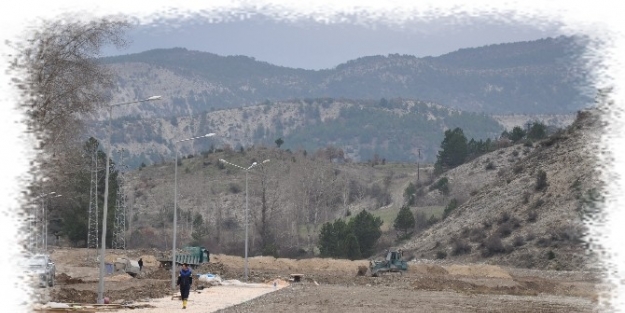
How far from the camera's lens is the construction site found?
132 feet

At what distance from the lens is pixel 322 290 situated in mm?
56750

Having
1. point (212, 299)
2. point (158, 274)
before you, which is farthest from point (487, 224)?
point (212, 299)

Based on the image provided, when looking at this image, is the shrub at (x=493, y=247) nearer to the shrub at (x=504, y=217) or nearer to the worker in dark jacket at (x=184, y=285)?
the shrub at (x=504, y=217)

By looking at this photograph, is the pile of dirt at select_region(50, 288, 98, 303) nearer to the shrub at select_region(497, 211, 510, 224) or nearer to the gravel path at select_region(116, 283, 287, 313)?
the gravel path at select_region(116, 283, 287, 313)

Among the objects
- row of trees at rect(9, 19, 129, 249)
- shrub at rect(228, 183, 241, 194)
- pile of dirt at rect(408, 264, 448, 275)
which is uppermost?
row of trees at rect(9, 19, 129, 249)

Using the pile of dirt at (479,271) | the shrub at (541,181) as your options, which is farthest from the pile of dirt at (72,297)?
the shrub at (541,181)

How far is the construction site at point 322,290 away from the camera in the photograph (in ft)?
132

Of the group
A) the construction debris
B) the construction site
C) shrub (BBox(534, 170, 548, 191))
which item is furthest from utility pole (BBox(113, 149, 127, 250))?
the construction debris

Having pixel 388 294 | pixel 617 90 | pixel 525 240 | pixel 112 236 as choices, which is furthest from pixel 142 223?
pixel 617 90

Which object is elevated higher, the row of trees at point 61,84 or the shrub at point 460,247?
the row of trees at point 61,84

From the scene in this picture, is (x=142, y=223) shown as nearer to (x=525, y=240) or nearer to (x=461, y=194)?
(x=461, y=194)

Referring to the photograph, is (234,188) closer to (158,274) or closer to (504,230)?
(504,230)

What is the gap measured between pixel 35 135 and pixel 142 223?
11657cm

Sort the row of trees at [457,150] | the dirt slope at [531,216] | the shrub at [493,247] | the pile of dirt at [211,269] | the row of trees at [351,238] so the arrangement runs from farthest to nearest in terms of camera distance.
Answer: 1. the row of trees at [457,150]
2. the row of trees at [351,238]
3. the shrub at [493,247]
4. the dirt slope at [531,216]
5. the pile of dirt at [211,269]
